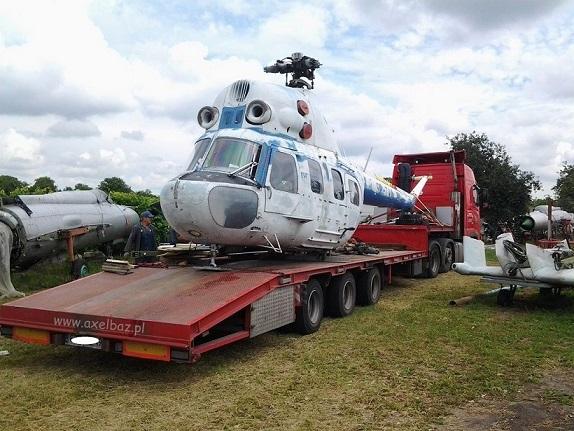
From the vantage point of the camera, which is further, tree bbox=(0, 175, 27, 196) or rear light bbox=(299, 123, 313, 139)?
tree bbox=(0, 175, 27, 196)

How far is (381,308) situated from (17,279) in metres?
8.39

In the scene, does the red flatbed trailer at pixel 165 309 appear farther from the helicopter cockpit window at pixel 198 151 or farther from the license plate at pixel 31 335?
the helicopter cockpit window at pixel 198 151

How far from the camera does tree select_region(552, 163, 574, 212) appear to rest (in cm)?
4244

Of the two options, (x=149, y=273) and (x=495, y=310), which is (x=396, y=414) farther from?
(x=495, y=310)

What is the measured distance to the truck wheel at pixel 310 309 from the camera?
8.25 m

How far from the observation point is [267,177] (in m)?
8.34

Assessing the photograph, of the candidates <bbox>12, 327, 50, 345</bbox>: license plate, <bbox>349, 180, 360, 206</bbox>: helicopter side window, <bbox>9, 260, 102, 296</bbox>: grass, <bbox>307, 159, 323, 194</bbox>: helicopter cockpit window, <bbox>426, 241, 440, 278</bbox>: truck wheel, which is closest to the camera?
<bbox>12, 327, 50, 345</bbox>: license plate

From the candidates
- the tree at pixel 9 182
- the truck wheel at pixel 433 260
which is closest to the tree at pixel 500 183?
the truck wheel at pixel 433 260

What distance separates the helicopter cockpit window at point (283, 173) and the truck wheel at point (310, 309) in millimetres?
1447

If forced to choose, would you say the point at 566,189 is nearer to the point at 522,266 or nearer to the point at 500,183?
the point at 500,183

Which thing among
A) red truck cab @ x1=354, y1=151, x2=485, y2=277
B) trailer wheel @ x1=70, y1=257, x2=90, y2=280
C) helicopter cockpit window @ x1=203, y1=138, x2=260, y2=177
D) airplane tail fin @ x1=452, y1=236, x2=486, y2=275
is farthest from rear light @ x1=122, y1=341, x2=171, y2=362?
red truck cab @ x1=354, y1=151, x2=485, y2=277

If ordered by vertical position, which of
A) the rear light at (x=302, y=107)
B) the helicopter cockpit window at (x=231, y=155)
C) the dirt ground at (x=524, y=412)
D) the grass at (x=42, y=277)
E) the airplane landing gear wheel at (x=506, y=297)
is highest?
the rear light at (x=302, y=107)

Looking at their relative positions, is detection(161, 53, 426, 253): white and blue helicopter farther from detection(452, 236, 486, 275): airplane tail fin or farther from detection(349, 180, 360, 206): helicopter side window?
detection(452, 236, 486, 275): airplane tail fin

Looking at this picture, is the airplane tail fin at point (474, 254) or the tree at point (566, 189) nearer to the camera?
the airplane tail fin at point (474, 254)
